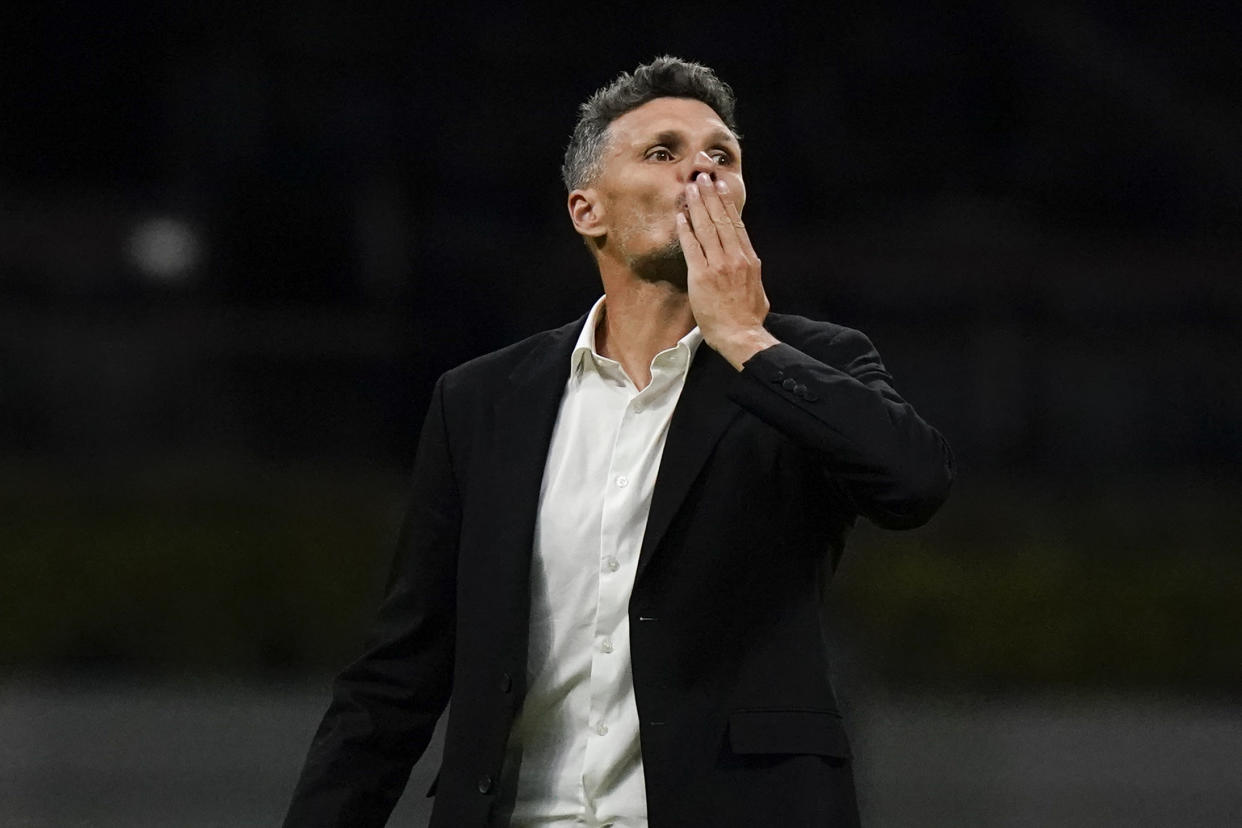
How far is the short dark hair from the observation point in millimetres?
1787

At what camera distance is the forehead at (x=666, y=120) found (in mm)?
1729

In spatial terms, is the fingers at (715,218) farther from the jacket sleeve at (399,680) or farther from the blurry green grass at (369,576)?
the blurry green grass at (369,576)

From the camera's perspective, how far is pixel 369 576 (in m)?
4.98

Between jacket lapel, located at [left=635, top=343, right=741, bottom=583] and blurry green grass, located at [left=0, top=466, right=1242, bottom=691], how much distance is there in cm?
316

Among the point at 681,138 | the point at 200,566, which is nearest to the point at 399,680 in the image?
the point at 681,138

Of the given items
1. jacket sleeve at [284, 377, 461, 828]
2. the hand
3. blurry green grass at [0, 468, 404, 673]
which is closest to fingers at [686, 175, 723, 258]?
the hand

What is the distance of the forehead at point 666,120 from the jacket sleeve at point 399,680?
1.37 ft

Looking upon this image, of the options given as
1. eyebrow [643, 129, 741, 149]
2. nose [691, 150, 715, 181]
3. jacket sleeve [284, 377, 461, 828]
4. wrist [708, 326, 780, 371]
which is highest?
eyebrow [643, 129, 741, 149]

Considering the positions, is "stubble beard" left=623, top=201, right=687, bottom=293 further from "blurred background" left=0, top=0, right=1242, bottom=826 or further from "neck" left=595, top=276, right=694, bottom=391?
"blurred background" left=0, top=0, right=1242, bottom=826

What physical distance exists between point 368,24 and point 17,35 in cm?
115

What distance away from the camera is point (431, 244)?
195 inches

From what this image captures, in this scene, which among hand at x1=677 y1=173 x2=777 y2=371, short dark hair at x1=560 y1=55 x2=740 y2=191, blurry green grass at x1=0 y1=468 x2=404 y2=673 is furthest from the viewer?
blurry green grass at x1=0 y1=468 x2=404 y2=673

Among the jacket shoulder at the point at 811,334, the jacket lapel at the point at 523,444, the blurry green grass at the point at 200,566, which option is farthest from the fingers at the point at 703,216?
the blurry green grass at the point at 200,566

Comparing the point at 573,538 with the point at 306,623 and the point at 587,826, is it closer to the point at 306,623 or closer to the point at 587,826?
the point at 587,826
